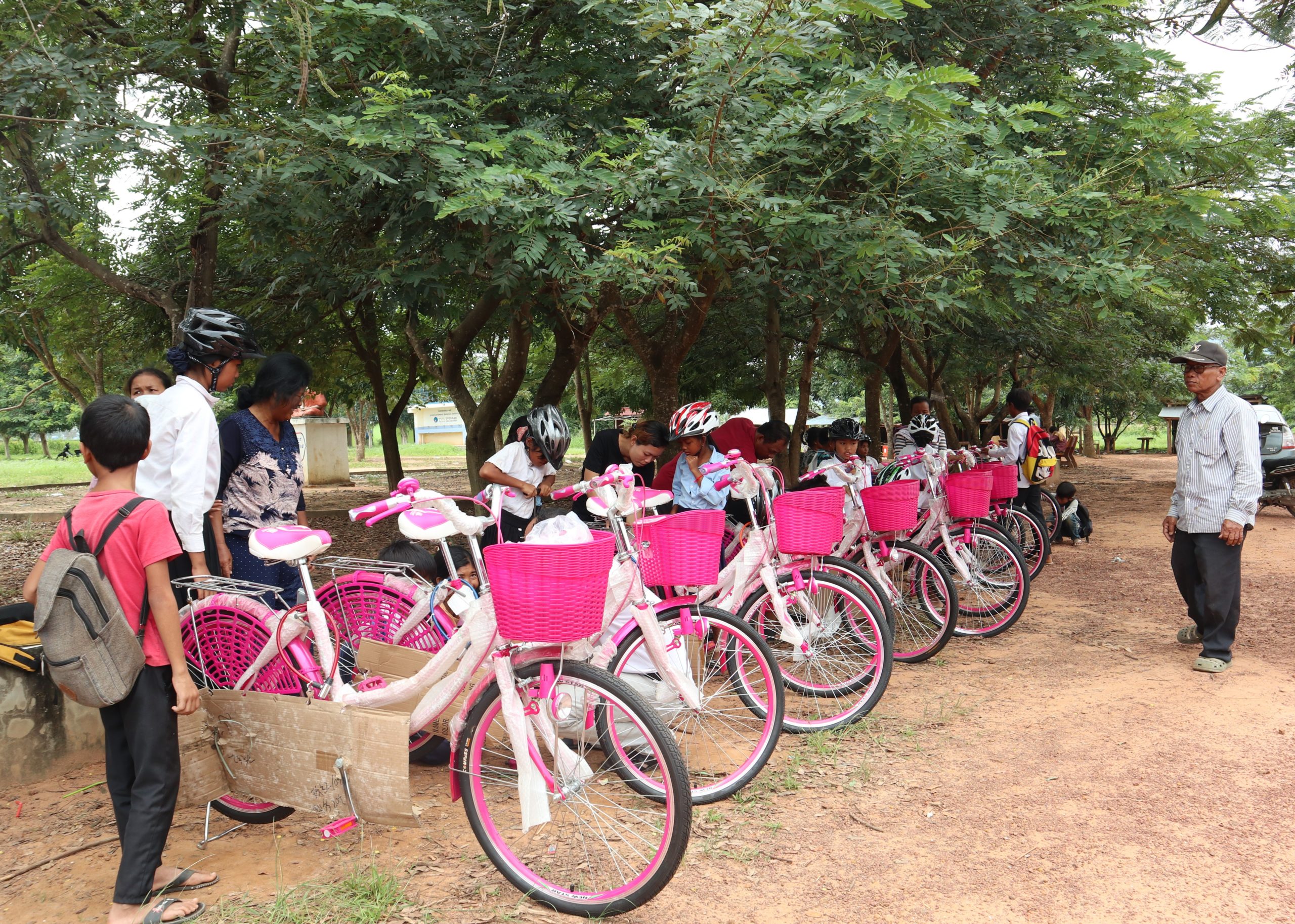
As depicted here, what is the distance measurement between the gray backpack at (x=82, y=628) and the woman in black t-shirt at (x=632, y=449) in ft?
8.08

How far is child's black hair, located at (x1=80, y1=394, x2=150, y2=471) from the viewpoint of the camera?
273cm

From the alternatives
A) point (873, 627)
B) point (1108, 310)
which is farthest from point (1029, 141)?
point (873, 627)

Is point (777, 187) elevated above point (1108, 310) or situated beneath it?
elevated above

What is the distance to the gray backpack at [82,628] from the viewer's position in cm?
262

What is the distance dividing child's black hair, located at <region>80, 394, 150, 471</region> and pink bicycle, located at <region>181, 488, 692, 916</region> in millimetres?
491

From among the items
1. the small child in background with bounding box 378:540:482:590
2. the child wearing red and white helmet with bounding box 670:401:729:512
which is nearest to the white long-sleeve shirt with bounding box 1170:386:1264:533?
the child wearing red and white helmet with bounding box 670:401:729:512

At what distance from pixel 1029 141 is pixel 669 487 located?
3.83 meters

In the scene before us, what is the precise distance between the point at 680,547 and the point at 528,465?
1654 millimetres

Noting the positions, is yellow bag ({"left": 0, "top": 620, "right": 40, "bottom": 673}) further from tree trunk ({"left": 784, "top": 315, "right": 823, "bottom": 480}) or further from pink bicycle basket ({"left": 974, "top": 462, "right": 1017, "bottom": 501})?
tree trunk ({"left": 784, "top": 315, "right": 823, "bottom": 480})

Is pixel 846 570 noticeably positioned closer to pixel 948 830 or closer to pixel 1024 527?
pixel 948 830

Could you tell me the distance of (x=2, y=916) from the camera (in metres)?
2.98

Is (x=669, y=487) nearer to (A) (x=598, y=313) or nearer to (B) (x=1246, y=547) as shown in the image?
(A) (x=598, y=313)

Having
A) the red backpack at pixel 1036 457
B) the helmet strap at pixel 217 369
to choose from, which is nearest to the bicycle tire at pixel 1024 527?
the red backpack at pixel 1036 457

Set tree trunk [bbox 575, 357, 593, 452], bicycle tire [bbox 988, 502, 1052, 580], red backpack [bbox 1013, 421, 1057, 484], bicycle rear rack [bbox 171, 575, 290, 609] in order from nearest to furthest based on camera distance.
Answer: bicycle rear rack [bbox 171, 575, 290, 609]
bicycle tire [bbox 988, 502, 1052, 580]
red backpack [bbox 1013, 421, 1057, 484]
tree trunk [bbox 575, 357, 593, 452]
